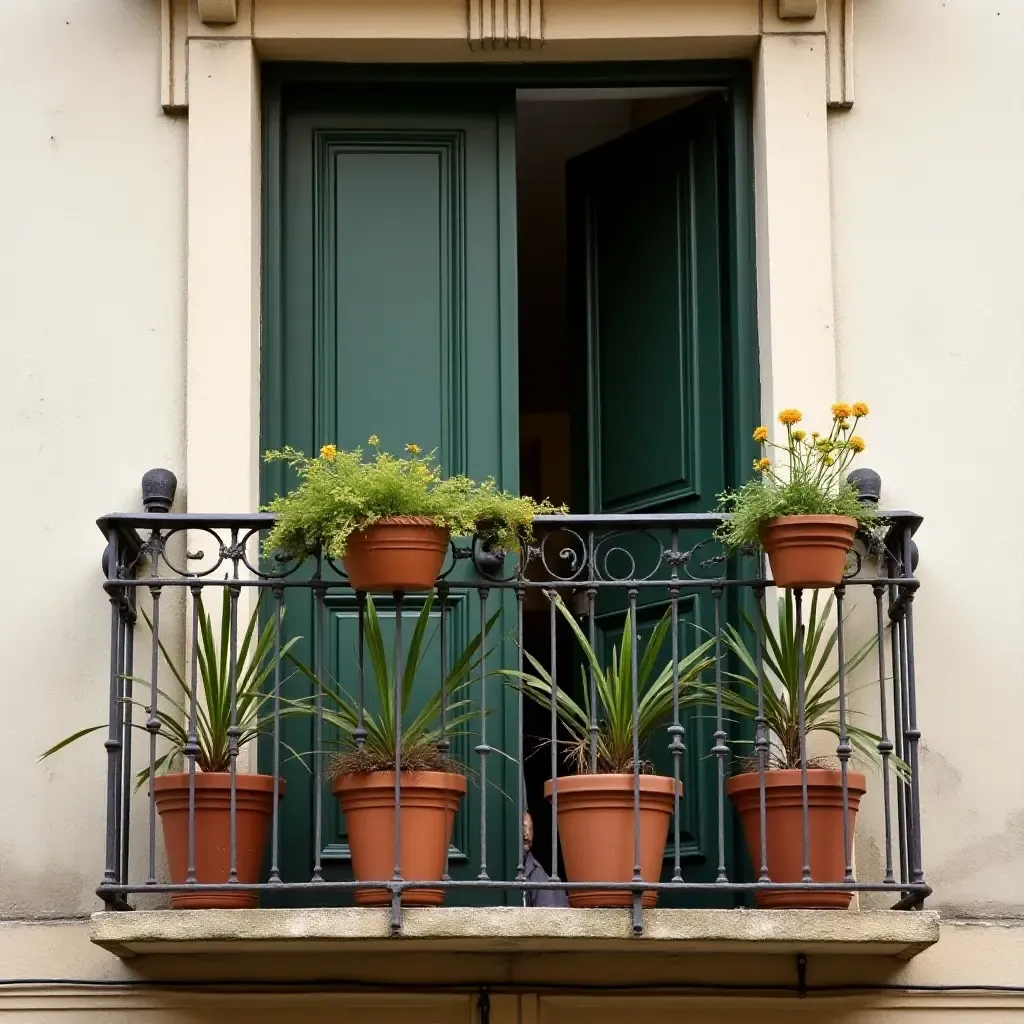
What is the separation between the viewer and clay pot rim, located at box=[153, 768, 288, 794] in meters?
6.12

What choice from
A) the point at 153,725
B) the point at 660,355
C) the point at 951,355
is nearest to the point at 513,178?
the point at 660,355

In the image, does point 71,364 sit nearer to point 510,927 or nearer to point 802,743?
point 510,927

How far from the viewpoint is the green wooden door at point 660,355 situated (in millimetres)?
6984

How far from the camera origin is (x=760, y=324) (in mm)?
7012

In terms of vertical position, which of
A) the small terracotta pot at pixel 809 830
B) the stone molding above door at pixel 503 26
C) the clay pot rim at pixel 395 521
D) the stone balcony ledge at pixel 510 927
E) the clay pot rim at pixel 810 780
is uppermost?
the stone molding above door at pixel 503 26

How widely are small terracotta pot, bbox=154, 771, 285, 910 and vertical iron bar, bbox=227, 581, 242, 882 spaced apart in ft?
0.06

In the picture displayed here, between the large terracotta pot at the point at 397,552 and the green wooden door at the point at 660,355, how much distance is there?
1.29 meters

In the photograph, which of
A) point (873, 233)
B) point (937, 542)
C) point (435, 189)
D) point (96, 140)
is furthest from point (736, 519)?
point (96, 140)

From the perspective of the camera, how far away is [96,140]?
7.05 m

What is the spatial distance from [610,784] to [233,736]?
1069mm

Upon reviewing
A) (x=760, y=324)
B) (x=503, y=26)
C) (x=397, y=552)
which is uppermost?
(x=503, y=26)

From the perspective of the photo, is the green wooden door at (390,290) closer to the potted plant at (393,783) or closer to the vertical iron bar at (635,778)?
the potted plant at (393,783)

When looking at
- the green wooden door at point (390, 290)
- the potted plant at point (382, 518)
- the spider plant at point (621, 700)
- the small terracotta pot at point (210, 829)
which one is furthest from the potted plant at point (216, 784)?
the spider plant at point (621, 700)

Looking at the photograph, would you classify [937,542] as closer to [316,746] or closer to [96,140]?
[316,746]
